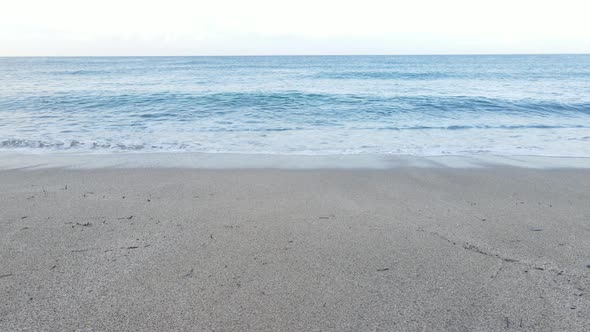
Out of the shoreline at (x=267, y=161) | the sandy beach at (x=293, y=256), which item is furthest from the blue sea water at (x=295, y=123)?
the sandy beach at (x=293, y=256)

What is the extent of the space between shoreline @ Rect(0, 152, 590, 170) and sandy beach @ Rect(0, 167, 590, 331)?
1.15m

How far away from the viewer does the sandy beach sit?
2482 millimetres

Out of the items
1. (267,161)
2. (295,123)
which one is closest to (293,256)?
(267,161)

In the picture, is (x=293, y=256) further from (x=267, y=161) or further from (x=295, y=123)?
(x=295, y=123)

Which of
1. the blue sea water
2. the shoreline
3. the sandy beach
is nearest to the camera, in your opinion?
the sandy beach

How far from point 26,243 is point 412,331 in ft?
10.9

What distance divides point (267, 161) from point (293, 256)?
404 centimetres

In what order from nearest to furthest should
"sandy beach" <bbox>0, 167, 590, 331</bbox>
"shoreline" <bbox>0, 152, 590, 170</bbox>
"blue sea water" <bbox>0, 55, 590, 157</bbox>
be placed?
"sandy beach" <bbox>0, 167, 590, 331</bbox> → "shoreline" <bbox>0, 152, 590, 170</bbox> → "blue sea water" <bbox>0, 55, 590, 157</bbox>

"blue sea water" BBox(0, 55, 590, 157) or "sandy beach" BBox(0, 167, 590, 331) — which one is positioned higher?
"blue sea water" BBox(0, 55, 590, 157)

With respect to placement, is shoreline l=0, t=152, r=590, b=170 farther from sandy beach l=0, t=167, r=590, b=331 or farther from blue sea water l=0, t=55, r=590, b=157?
sandy beach l=0, t=167, r=590, b=331

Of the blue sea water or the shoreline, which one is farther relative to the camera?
the blue sea water

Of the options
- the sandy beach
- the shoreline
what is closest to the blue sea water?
the shoreline

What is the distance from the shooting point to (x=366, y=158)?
24.5ft

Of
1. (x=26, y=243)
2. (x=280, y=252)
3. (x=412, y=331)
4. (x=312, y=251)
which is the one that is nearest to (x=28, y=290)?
(x=26, y=243)
